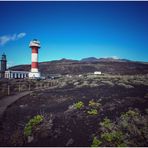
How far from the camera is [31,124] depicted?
7695 millimetres

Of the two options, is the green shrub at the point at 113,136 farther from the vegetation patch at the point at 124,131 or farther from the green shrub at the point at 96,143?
the green shrub at the point at 96,143

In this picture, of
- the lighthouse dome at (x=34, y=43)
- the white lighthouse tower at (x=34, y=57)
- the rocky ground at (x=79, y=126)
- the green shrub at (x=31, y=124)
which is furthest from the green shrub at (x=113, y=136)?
the lighthouse dome at (x=34, y=43)

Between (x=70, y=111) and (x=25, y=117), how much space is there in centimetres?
271

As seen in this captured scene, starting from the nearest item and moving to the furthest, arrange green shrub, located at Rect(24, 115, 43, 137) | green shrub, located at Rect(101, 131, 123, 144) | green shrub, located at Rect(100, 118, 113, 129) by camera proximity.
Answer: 1. green shrub, located at Rect(101, 131, 123, 144)
2. green shrub, located at Rect(24, 115, 43, 137)
3. green shrub, located at Rect(100, 118, 113, 129)

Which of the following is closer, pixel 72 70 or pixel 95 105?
pixel 95 105

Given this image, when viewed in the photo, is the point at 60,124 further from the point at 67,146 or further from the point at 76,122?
the point at 67,146

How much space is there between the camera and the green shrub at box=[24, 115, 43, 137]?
698 centimetres

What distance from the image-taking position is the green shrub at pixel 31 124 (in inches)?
275

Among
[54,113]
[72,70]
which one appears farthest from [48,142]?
[72,70]

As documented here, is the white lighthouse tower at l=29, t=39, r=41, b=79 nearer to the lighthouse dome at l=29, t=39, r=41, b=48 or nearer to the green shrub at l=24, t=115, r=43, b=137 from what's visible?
the lighthouse dome at l=29, t=39, r=41, b=48

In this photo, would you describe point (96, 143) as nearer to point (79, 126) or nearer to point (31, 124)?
point (79, 126)

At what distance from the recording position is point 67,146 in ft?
20.4

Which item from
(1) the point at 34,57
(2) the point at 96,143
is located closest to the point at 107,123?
(2) the point at 96,143

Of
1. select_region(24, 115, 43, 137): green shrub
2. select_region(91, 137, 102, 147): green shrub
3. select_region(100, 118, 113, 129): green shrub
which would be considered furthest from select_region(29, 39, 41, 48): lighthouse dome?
select_region(91, 137, 102, 147): green shrub
